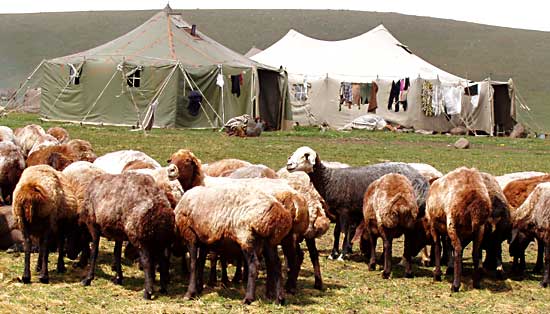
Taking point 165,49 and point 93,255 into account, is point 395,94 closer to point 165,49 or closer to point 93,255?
point 165,49

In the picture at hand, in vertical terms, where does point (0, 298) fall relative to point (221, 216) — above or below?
below

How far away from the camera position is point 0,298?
8688 mm

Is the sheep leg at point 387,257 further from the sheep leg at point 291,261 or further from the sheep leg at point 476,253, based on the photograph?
the sheep leg at point 291,261

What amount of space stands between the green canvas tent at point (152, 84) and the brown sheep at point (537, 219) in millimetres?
23289

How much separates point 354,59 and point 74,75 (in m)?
16.2

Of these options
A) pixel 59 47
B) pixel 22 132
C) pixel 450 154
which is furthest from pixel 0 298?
pixel 59 47

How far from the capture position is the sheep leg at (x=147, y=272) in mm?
9156

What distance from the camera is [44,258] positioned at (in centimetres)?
973

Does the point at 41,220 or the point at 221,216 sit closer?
the point at 221,216

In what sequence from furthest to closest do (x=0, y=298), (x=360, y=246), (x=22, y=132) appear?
(x=22, y=132) → (x=360, y=246) → (x=0, y=298)

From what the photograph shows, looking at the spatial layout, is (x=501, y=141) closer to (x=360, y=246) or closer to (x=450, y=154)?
(x=450, y=154)

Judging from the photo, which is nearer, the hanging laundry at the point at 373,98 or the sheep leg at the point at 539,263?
the sheep leg at the point at 539,263

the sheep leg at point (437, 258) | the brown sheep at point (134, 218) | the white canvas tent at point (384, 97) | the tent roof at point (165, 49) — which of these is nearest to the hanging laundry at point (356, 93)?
the white canvas tent at point (384, 97)

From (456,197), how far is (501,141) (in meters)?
26.7
